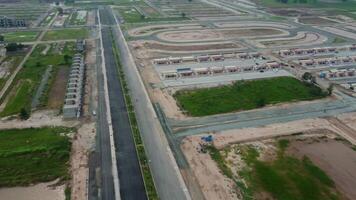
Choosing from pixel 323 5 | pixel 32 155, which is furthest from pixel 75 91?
pixel 323 5

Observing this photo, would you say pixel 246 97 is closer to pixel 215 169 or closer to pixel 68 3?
pixel 215 169

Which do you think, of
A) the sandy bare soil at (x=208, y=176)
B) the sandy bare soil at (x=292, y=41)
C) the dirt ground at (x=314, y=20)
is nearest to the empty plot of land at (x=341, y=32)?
the sandy bare soil at (x=292, y=41)

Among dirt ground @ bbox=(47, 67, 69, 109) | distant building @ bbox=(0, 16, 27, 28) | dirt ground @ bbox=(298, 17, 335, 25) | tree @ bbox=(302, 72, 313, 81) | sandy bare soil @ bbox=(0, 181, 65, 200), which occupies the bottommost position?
sandy bare soil @ bbox=(0, 181, 65, 200)

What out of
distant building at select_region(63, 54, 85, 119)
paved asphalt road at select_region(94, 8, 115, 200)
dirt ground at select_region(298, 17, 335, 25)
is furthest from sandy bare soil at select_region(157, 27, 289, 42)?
paved asphalt road at select_region(94, 8, 115, 200)

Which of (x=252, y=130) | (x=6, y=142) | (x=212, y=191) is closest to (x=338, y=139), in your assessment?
(x=252, y=130)

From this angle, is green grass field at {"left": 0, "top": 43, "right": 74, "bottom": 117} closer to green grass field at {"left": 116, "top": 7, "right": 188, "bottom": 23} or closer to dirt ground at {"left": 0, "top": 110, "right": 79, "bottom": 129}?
dirt ground at {"left": 0, "top": 110, "right": 79, "bottom": 129}

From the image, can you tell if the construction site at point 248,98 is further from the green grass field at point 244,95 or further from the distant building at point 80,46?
the distant building at point 80,46
